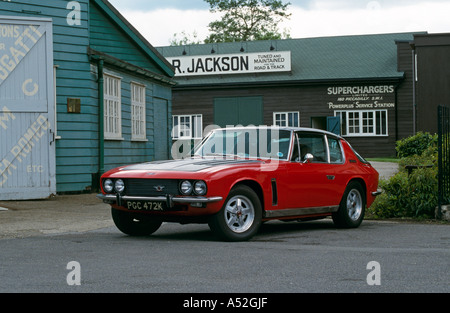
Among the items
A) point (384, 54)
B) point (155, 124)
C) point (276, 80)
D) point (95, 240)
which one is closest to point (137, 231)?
point (95, 240)

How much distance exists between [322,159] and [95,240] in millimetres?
3336

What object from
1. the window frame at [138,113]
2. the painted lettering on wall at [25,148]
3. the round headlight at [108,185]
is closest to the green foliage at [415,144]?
the window frame at [138,113]

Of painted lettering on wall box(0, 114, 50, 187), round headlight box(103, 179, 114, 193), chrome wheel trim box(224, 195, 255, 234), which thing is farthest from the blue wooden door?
chrome wheel trim box(224, 195, 255, 234)

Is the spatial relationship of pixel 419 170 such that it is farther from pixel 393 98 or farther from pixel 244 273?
pixel 393 98

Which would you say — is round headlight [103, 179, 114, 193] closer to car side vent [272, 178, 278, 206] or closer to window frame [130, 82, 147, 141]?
car side vent [272, 178, 278, 206]

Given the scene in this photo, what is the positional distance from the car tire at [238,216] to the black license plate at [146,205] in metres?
0.59

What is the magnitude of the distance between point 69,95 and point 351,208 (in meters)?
7.90

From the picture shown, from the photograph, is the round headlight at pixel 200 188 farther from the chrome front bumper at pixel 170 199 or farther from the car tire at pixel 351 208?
the car tire at pixel 351 208

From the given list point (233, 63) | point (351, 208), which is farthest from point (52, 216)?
point (233, 63)

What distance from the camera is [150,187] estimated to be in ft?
26.2

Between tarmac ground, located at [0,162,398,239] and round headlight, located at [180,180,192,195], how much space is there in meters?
2.33

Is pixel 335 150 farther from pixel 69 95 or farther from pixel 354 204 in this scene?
pixel 69 95

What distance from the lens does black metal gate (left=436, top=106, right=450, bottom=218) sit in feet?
36.2

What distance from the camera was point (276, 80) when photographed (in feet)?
116
